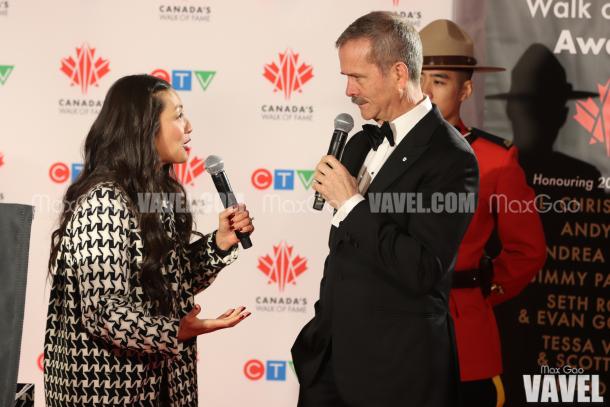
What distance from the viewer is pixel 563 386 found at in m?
3.70

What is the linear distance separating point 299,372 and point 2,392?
1094mm

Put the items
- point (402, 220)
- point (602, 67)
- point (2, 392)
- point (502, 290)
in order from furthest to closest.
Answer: point (602, 67) → point (502, 290) → point (402, 220) → point (2, 392)

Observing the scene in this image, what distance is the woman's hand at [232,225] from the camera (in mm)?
2477

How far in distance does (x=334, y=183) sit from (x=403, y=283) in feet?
1.08

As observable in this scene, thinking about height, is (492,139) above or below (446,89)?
below

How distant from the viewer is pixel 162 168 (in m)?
2.46

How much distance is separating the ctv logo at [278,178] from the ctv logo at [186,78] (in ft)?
1.81

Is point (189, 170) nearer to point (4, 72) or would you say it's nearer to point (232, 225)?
point (4, 72)

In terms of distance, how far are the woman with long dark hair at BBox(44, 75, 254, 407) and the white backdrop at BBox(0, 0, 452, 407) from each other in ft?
5.11

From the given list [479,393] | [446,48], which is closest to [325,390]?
[479,393]

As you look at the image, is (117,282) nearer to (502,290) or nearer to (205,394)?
(502,290)

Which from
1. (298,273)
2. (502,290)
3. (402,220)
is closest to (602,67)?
(502,290)

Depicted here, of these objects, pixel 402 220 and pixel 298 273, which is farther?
pixel 298 273

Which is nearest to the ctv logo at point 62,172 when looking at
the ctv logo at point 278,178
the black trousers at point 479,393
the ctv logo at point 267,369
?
the ctv logo at point 278,178
